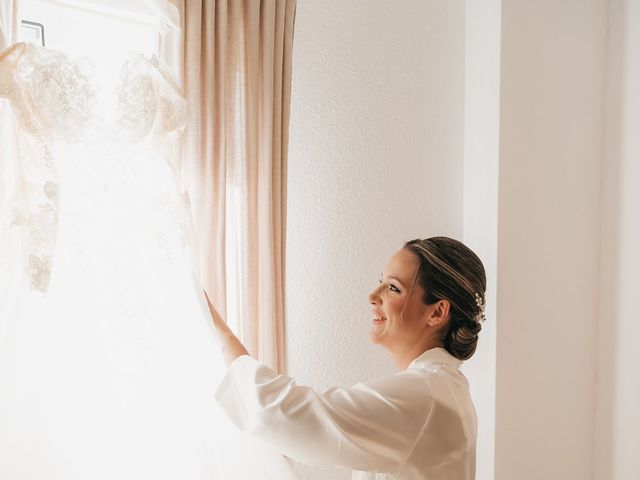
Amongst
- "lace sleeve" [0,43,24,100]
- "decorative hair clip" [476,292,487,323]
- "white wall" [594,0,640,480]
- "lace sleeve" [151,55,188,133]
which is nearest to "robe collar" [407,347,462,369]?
"decorative hair clip" [476,292,487,323]

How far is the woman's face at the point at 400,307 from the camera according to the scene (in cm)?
133

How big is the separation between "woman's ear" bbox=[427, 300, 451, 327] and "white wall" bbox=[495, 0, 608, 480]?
81 centimetres

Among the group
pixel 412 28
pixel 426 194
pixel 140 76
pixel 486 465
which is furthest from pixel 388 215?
pixel 140 76

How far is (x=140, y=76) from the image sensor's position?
3.78 ft

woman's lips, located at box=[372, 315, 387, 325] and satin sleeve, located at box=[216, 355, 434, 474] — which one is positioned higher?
woman's lips, located at box=[372, 315, 387, 325]

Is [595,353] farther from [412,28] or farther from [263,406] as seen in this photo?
[263,406]

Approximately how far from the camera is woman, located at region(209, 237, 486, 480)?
112 centimetres

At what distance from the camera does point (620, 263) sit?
221cm

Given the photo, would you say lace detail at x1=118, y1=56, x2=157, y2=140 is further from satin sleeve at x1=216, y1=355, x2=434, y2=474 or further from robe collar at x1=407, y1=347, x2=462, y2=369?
robe collar at x1=407, y1=347, x2=462, y2=369

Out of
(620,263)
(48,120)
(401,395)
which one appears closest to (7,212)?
(48,120)

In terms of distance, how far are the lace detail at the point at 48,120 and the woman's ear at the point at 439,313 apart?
712mm

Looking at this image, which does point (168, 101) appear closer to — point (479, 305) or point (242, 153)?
point (242, 153)

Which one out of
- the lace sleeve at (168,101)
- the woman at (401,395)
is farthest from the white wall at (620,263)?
the lace sleeve at (168,101)

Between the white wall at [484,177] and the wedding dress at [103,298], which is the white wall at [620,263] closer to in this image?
the white wall at [484,177]
